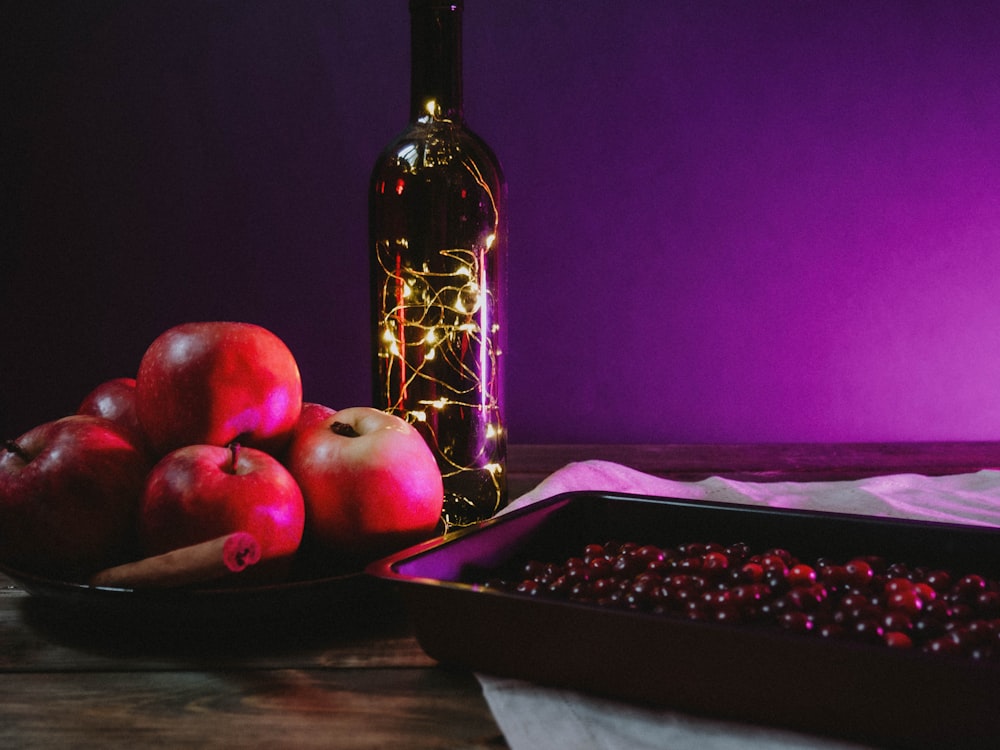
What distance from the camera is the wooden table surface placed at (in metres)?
0.40

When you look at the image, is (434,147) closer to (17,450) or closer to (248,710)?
(17,450)

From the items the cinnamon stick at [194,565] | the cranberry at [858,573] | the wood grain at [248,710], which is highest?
the cinnamon stick at [194,565]

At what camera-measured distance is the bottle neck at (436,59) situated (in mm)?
780

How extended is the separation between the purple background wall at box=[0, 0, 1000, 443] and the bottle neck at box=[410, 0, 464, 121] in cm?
56

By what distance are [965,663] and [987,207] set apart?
4.20ft

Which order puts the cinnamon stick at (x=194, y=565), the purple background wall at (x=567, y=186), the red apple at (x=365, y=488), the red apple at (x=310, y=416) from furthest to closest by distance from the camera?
the purple background wall at (x=567, y=186)
the red apple at (x=310, y=416)
the red apple at (x=365, y=488)
the cinnamon stick at (x=194, y=565)

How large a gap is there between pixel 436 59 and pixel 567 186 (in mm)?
602

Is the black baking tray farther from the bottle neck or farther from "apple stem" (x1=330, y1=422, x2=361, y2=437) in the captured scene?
the bottle neck

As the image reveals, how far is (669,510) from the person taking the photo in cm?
62

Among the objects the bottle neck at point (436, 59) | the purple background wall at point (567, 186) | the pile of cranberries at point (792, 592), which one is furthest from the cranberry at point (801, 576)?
the purple background wall at point (567, 186)

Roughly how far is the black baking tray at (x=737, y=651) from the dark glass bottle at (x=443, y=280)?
0.83 ft

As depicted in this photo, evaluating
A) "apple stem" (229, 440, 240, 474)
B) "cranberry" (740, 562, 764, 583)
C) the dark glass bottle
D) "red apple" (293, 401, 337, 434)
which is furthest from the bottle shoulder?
"cranberry" (740, 562, 764, 583)

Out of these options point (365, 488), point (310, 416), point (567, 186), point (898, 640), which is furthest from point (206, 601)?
point (567, 186)

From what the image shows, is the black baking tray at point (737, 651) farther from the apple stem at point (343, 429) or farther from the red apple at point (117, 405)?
the red apple at point (117, 405)
